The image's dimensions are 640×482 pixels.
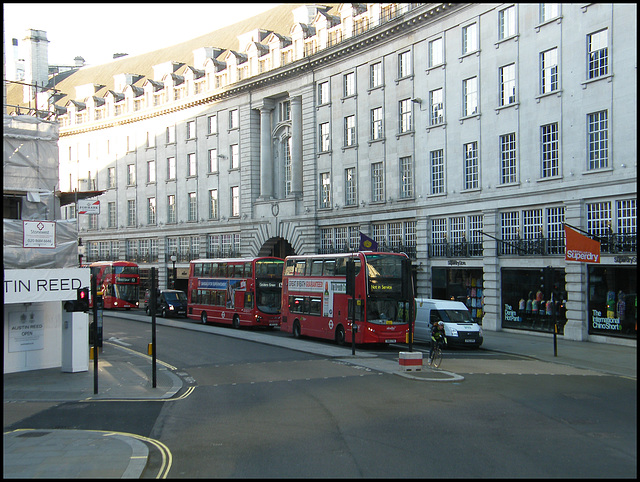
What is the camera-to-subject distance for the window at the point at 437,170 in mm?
40438

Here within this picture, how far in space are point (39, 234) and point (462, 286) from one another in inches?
951

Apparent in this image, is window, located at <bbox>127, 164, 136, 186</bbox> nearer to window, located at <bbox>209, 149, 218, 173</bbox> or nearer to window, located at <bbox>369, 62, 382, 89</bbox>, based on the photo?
window, located at <bbox>209, 149, 218, 173</bbox>

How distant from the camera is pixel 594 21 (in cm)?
3012

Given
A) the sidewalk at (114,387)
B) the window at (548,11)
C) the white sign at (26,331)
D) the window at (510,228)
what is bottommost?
the sidewalk at (114,387)

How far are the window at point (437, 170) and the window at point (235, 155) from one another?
2301 centimetres

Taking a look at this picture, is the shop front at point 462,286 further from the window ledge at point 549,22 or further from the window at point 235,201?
the window at point 235,201

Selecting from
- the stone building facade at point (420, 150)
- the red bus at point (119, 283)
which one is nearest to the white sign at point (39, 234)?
the stone building facade at point (420, 150)

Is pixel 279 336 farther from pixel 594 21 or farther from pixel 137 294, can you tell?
pixel 137 294

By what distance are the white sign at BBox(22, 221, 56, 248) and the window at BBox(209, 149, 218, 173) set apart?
3920 centimetres

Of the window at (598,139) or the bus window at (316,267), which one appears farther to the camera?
the bus window at (316,267)

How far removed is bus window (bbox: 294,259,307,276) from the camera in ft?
109

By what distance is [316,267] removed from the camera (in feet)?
105

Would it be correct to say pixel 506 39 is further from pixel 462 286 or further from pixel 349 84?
pixel 349 84

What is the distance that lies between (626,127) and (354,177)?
21552mm
